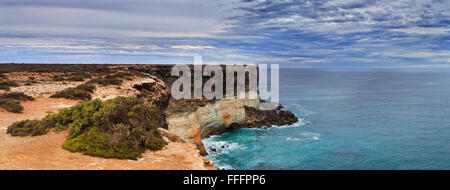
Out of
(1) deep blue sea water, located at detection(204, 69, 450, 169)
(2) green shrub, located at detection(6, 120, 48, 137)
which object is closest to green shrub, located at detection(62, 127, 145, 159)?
(2) green shrub, located at detection(6, 120, 48, 137)

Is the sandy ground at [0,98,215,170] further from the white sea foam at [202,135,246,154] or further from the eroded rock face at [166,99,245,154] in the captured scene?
the white sea foam at [202,135,246,154]

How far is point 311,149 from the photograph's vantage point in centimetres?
Answer: 3409

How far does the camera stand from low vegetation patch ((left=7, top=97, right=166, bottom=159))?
8.66 meters

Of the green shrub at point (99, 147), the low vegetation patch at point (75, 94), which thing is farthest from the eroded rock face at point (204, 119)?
the green shrub at point (99, 147)

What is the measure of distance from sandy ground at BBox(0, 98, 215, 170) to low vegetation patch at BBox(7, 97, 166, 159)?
1.01 feet

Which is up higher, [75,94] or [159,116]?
[75,94]

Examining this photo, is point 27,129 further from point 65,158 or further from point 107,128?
point 65,158

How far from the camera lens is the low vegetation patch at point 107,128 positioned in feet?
28.4

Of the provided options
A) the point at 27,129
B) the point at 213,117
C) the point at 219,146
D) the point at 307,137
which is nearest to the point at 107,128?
the point at 27,129

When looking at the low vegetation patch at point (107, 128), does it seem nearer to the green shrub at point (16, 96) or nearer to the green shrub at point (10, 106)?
the green shrub at point (10, 106)

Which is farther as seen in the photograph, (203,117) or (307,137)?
(203,117)

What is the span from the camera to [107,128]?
31.8ft

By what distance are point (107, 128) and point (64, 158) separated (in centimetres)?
188

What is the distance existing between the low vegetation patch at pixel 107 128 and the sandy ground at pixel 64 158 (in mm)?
308
